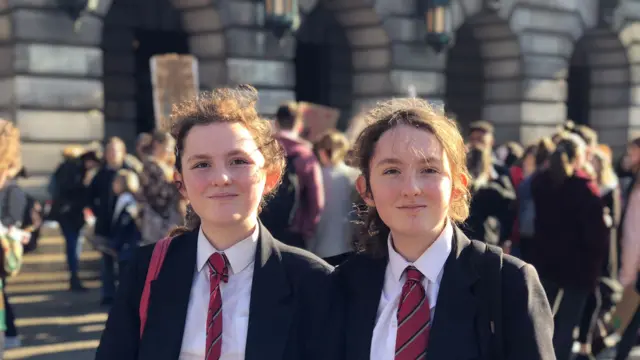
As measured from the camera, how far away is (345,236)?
715 cm

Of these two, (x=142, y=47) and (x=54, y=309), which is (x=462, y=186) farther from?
(x=142, y=47)

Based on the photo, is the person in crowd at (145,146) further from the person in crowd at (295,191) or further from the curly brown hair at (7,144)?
the curly brown hair at (7,144)

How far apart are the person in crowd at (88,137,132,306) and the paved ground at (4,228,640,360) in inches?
11.1

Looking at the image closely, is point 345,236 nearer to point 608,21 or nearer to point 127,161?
point 127,161

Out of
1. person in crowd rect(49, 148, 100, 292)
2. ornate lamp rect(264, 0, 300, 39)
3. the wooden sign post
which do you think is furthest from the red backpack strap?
ornate lamp rect(264, 0, 300, 39)

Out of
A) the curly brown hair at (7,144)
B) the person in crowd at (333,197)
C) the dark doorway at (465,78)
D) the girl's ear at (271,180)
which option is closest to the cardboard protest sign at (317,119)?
the person in crowd at (333,197)

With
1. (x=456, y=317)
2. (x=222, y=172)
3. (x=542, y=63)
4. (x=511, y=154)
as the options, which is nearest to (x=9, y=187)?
(x=222, y=172)

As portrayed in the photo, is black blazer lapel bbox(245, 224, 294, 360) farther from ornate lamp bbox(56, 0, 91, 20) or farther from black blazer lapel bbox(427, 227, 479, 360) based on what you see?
ornate lamp bbox(56, 0, 91, 20)

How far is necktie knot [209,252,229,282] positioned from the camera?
2.30 metres

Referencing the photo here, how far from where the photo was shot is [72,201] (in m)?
9.38

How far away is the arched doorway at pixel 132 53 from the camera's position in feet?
45.4

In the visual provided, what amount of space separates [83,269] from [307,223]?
5.02 m

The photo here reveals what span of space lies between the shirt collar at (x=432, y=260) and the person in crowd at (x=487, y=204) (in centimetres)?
411

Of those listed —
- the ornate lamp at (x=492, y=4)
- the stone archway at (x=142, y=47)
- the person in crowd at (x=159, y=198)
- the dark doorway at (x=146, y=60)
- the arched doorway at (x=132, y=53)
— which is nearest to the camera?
the person in crowd at (x=159, y=198)
